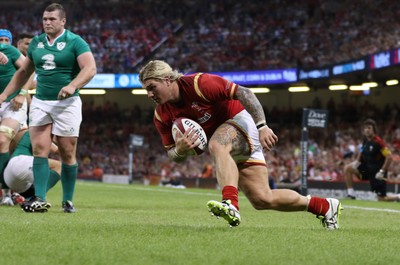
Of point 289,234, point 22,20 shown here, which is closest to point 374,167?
point 289,234

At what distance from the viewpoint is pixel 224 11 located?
1639 inches

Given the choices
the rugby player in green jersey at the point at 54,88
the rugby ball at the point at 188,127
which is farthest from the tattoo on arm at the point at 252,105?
the rugby player in green jersey at the point at 54,88

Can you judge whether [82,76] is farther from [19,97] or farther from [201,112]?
[201,112]

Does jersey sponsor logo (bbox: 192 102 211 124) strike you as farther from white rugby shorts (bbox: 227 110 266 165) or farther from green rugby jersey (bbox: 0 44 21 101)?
green rugby jersey (bbox: 0 44 21 101)

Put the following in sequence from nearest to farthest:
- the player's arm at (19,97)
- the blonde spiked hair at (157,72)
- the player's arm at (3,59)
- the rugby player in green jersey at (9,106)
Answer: the blonde spiked hair at (157,72) < the player's arm at (3,59) < the player's arm at (19,97) < the rugby player in green jersey at (9,106)

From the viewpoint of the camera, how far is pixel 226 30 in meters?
39.4

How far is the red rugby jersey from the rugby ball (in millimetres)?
140

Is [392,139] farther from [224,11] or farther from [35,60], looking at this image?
[35,60]

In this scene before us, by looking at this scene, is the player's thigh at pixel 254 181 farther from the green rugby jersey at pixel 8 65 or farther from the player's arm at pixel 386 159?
the player's arm at pixel 386 159

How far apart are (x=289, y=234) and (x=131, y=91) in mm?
36576

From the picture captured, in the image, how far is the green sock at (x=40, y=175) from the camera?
8.77 m

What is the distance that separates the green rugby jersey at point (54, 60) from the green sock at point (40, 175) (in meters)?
0.71

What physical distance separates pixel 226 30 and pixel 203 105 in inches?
1305

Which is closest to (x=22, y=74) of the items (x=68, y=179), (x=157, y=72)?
(x=68, y=179)
